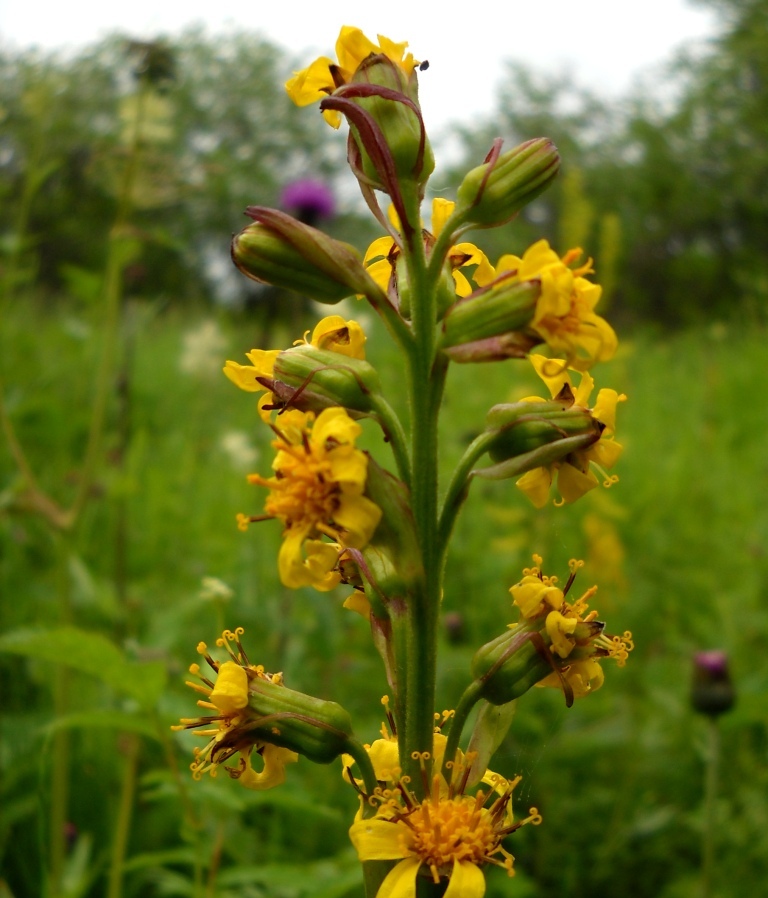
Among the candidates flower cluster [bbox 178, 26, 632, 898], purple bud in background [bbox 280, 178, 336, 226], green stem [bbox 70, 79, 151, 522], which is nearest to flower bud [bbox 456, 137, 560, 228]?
flower cluster [bbox 178, 26, 632, 898]

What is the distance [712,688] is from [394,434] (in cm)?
152

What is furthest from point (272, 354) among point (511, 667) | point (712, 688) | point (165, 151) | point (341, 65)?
point (165, 151)

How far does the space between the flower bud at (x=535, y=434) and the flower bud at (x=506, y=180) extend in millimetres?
255

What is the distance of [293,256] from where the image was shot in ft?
3.85

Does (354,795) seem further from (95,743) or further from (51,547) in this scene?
(51,547)

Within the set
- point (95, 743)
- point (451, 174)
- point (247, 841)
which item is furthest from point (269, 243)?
point (451, 174)

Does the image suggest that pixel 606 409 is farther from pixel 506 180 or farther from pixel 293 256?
pixel 293 256

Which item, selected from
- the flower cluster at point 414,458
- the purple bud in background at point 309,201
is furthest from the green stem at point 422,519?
the purple bud in background at point 309,201

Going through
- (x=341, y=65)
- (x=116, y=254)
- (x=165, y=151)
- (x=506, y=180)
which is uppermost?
(x=165, y=151)

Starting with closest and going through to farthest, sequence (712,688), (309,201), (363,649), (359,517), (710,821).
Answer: (359,517) < (710,821) < (712,688) < (363,649) < (309,201)

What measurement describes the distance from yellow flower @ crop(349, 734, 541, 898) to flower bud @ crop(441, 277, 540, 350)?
20.5 inches

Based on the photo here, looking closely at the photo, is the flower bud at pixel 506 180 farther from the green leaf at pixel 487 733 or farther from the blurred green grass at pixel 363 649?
the green leaf at pixel 487 733

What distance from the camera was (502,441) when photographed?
1.19 meters

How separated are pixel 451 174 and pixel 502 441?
20026mm
